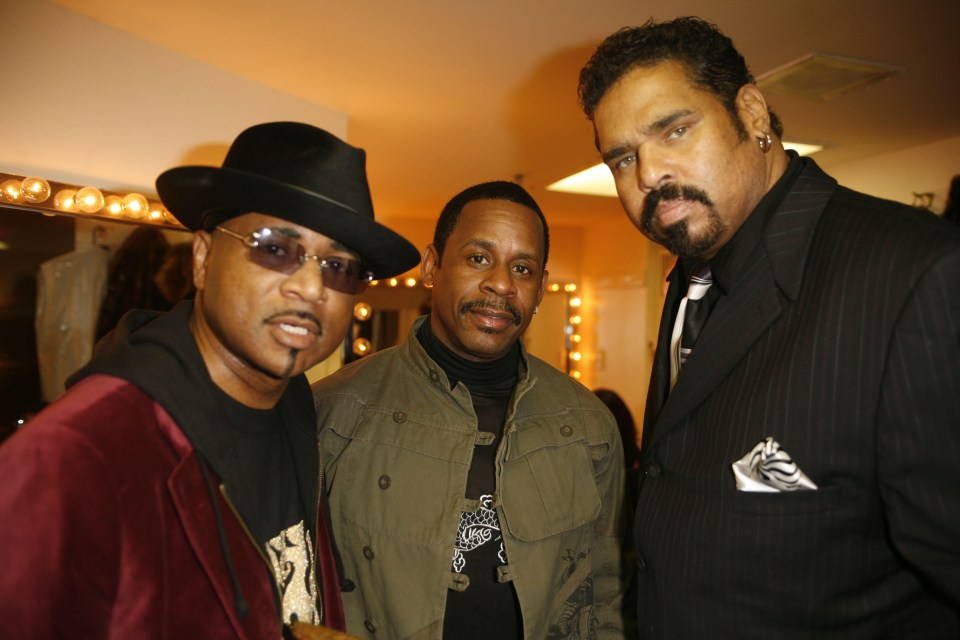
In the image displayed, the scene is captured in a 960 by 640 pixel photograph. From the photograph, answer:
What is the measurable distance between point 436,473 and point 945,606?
1.25 meters

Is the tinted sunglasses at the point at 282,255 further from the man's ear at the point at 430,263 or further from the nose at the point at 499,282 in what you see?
the man's ear at the point at 430,263

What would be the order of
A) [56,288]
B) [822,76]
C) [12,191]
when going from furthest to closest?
[822,76]
[56,288]
[12,191]

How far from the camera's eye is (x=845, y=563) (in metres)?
1.20

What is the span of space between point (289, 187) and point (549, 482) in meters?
1.24

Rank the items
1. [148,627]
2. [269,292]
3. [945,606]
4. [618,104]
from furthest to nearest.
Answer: [618,104] < [269,292] < [945,606] < [148,627]

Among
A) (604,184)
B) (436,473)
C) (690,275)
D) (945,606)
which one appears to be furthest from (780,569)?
(604,184)

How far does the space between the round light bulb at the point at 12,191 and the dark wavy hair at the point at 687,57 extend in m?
2.27

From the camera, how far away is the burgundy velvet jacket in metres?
0.93

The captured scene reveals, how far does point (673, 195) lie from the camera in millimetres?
1441

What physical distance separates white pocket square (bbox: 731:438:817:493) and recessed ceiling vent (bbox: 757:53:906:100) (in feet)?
8.61

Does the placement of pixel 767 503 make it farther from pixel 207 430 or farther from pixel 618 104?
pixel 207 430

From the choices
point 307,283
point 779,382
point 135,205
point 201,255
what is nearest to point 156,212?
point 135,205

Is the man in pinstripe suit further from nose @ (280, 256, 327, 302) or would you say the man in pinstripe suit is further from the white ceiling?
the white ceiling

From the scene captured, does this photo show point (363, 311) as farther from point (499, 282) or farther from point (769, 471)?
point (769, 471)
